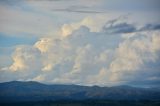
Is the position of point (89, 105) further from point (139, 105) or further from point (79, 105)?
point (139, 105)

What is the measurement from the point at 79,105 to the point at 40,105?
627 inches

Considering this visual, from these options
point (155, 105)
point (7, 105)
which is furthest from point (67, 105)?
point (155, 105)

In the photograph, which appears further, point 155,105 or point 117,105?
point 117,105

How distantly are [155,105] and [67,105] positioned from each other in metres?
33.8

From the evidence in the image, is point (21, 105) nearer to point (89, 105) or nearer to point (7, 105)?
point (7, 105)

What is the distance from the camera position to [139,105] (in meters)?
154

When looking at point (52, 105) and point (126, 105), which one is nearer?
point (52, 105)

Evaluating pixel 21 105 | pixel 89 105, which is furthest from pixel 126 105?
pixel 21 105

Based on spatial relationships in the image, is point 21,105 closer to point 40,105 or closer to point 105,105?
point 40,105

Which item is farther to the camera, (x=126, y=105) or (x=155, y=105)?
(x=126, y=105)

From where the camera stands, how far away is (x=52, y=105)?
150 meters

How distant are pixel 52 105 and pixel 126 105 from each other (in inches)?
1250

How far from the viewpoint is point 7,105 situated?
152875 mm

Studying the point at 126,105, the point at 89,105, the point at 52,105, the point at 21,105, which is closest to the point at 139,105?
the point at 126,105
